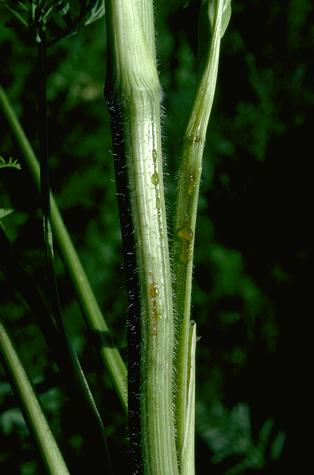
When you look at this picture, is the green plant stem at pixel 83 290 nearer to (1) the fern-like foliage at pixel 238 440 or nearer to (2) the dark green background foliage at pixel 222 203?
(1) the fern-like foliage at pixel 238 440

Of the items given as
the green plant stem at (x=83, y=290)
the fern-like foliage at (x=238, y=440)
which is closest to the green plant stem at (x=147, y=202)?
the green plant stem at (x=83, y=290)

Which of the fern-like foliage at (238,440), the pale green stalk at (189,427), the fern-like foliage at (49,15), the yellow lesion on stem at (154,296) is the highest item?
the fern-like foliage at (49,15)

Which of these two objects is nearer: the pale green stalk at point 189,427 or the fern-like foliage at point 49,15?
the pale green stalk at point 189,427

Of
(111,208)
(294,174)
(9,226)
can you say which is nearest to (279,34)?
(294,174)

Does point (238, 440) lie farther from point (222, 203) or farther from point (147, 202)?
point (147, 202)

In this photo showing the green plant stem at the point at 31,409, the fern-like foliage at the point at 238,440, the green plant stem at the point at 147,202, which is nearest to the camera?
the green plant stem at the point at 147,202

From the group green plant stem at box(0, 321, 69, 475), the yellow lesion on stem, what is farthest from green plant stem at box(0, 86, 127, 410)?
the yellow lesion on stem

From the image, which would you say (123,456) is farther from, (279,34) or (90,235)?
(279,34)
